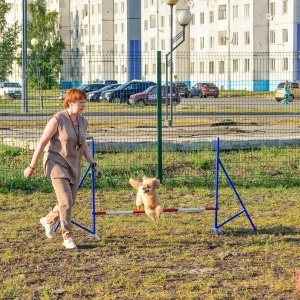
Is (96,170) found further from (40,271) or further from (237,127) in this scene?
(237,127)

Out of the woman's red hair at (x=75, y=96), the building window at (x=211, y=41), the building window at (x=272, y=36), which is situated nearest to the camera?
the woman's red hair at (x=75, y=96)

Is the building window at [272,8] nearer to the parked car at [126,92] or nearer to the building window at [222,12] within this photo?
the building window at [222,12]

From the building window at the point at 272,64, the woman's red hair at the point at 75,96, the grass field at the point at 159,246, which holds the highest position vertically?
the building window at the point at 272,64

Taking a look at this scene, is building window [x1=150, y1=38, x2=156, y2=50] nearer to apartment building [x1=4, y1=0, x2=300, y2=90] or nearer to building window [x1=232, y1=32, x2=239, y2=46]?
apartment building [x1=4, y1=0, x2=300, y2=90]

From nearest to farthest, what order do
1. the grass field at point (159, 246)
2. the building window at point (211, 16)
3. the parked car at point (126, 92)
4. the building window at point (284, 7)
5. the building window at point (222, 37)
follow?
1. the grass field at point (159, 246)
2. the parked car at point (126, 92)
3. the building window at point (284, 7)
4. the building window at point (222, 37)
5. the building window at point (211, 16)

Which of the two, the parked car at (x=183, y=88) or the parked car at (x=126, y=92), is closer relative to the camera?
the parked car at (x=126, y=92)

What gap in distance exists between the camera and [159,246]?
30.0 feet

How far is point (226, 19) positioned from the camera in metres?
80.6

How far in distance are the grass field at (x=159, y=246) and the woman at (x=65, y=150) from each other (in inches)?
17.7

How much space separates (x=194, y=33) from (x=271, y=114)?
67262 millimetres

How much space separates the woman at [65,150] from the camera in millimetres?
8844

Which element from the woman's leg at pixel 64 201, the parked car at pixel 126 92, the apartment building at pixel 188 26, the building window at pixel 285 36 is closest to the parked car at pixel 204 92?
the parked car at pixel 126 92

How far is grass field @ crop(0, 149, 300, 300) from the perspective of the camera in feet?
24.2

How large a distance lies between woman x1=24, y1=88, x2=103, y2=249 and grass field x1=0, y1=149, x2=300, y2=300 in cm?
45
